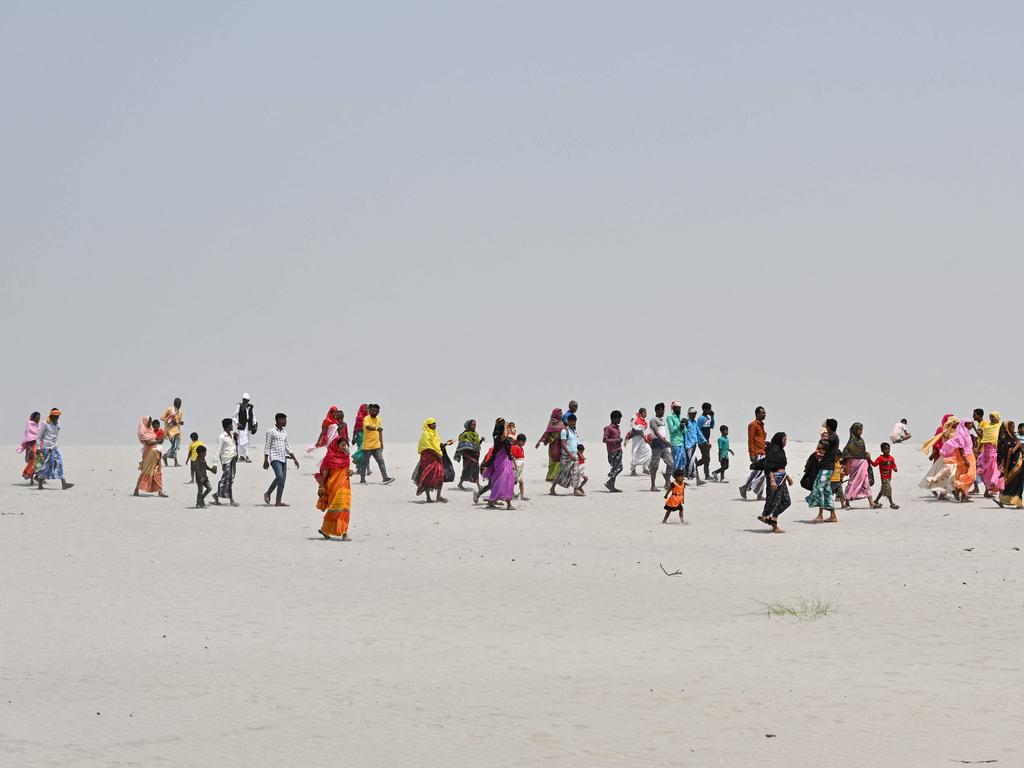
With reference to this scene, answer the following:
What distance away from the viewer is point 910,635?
1262 centimetres

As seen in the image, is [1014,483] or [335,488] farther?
[1014,483]

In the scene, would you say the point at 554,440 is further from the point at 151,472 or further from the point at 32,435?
the point at 32,435

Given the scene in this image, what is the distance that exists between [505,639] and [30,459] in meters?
17.2

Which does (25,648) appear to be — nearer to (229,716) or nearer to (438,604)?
(229,716)

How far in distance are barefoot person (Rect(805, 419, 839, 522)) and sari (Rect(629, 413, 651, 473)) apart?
5812mm

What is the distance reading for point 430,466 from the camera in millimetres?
24234

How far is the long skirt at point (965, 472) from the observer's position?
952 inches

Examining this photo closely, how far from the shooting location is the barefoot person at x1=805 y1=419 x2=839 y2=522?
68.6 feet

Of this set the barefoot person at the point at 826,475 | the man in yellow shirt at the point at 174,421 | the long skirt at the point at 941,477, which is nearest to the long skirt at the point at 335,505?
the barefoot person at the point at 826,475

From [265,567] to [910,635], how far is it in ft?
27.7

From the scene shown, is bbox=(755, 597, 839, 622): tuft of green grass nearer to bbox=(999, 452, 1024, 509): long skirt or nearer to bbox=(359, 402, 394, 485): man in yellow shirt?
bbox=(999, 452, 1024, 509): long skirt

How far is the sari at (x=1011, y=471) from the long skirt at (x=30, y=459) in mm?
18679

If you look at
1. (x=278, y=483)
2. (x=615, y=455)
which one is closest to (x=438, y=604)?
(x=278, y=483)

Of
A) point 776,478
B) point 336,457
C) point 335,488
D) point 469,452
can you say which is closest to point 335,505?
point 335,488
